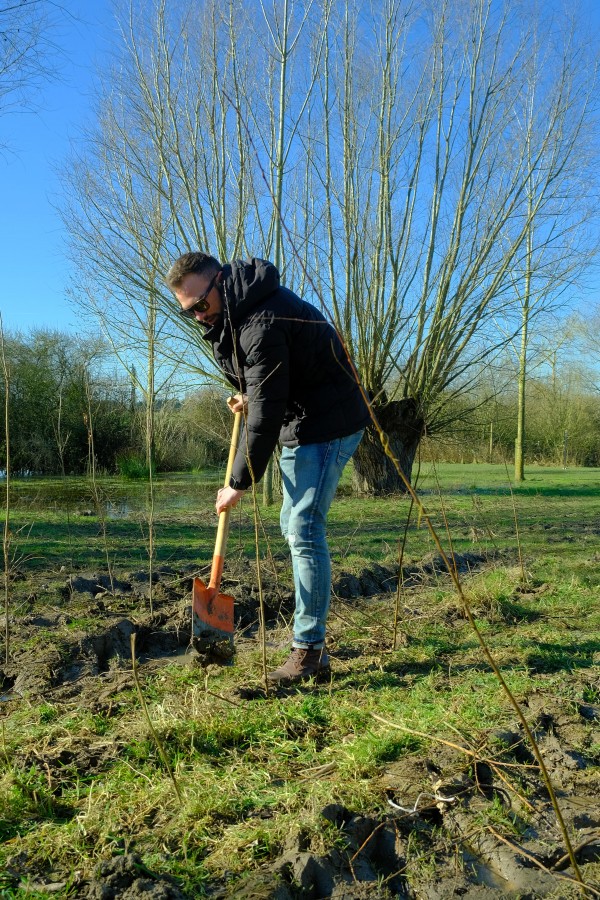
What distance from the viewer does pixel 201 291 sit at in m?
3.07

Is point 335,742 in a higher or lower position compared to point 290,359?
lower

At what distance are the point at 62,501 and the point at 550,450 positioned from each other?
2411 cm

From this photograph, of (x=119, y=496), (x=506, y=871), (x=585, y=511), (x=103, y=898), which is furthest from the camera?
(x=119, y=496)

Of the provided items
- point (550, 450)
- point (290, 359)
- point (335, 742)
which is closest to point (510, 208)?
point (290, 359)

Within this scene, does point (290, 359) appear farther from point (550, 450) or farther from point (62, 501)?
point (550, 450)

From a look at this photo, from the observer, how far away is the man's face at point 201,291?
3.06m

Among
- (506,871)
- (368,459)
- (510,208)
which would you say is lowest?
(506,871)

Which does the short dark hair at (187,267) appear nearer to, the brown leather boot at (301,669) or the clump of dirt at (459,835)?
the brown leather boot at (301,669)

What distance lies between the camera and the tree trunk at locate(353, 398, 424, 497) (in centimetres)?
1254

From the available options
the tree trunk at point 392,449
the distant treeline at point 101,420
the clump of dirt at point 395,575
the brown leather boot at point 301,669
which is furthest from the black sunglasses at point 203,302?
the distant treeline at point 101,420

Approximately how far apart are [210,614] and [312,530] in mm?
625

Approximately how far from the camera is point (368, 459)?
1296cm

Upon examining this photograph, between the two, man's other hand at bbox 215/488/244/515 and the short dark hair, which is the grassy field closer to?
man's other hand at bbox 215/488/244/515

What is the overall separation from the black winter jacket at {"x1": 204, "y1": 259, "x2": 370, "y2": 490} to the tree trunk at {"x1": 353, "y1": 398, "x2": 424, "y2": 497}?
9.05 meters
